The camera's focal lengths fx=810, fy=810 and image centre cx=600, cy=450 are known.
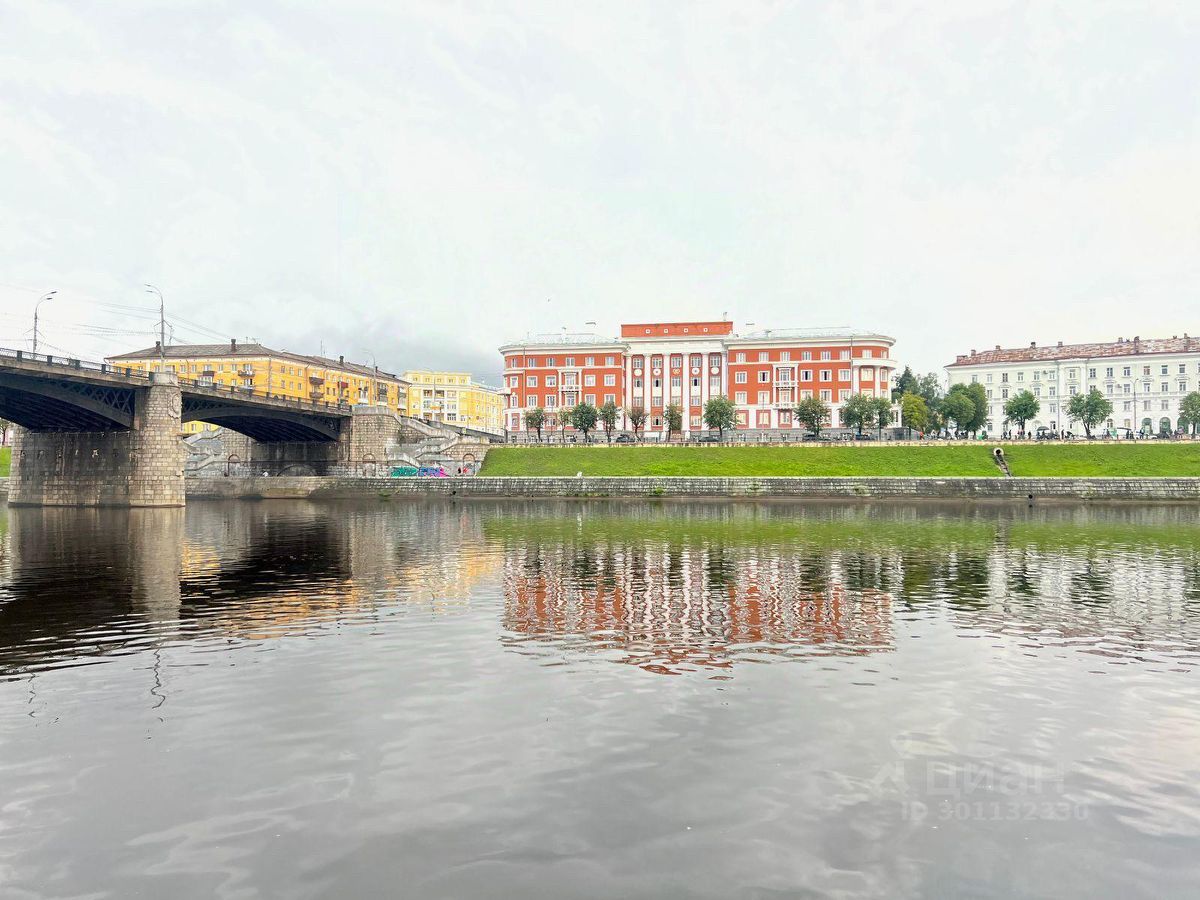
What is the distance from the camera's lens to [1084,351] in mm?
160125

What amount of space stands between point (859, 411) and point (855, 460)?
22039 mm

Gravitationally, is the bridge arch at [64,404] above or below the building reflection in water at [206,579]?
above

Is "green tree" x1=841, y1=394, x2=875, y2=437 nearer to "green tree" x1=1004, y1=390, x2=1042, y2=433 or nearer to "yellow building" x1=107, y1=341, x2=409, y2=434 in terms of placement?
"green tree" x1=1004, y1=390, x2=1042, y2=433

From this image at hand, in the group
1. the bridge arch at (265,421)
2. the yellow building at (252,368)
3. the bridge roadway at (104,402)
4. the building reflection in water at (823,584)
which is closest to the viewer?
the building reflection in water at (823,584)

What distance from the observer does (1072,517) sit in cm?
6166

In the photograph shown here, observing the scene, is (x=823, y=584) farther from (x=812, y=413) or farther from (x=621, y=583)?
(x=812, y=413)

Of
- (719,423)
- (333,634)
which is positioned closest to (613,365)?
(719,423)

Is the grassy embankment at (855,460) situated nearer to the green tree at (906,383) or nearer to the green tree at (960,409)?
the green tree at (960,409)

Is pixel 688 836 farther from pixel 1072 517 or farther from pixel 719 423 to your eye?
pixel 719 423

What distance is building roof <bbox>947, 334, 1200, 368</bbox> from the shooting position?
15212 cm

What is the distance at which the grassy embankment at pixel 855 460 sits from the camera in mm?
88562

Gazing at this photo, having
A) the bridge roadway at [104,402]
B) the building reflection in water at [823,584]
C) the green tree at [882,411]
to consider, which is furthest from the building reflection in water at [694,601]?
the green tree at [882,411]

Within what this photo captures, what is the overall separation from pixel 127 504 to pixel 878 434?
331 feet

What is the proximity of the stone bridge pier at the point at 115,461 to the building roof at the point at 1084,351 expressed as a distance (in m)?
150
